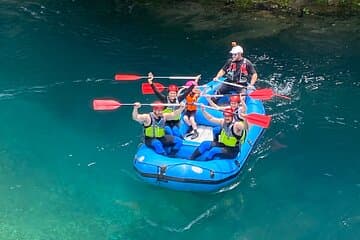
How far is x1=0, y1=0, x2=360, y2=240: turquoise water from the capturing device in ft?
25.3

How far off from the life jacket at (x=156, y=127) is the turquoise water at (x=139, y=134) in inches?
36.8

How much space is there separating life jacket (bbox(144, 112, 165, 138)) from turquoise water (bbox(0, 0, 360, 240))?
0.94 meters

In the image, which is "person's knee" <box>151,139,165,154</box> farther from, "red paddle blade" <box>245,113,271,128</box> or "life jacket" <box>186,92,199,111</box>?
"red paddle blade" <box>245,113,271,128</box>

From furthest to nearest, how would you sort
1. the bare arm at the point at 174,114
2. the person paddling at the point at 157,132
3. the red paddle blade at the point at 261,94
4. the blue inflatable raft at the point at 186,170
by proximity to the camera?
the red paddle blade at the point at 261,94 < the bare arm at the point at 174,114 < the person paddling at the point at 157,132 < the blue inflatable raft at the point at 186,170

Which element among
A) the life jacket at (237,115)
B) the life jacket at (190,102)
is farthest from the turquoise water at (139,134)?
the life jacket at (190,102)

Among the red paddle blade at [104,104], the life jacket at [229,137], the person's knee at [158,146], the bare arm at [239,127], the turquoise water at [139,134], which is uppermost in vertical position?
the red paddle blade at [104,104]

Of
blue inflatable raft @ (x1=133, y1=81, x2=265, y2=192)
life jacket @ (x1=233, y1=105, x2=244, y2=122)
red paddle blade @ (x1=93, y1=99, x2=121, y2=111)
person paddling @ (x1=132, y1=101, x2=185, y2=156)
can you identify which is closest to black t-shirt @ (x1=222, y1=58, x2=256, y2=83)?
life jacket @ (x1=233, y1=105, x2=244, y2=122)

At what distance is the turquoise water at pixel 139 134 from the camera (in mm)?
7719

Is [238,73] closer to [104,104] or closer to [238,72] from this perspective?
[238,72]

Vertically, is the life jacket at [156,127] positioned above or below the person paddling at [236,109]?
below

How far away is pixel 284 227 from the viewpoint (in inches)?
300

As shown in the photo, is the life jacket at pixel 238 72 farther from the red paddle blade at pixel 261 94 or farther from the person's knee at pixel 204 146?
the person's knee at pixel 204 146

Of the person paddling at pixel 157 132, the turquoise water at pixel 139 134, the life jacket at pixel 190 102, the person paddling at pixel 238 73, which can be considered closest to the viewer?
the turquoise water at pixel 139 134

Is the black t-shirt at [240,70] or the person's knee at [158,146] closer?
the person's knee at [158,146]
